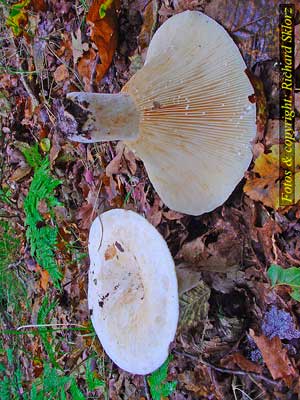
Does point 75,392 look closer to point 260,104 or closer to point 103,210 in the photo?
point 103,210

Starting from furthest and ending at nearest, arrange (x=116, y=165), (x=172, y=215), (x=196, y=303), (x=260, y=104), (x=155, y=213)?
(x=116, y=165), (x=155, y=213), (x=172, y=215), (x=196, y=303), (x=260, y=104)

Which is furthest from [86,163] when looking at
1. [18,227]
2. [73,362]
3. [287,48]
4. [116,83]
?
[287,48]

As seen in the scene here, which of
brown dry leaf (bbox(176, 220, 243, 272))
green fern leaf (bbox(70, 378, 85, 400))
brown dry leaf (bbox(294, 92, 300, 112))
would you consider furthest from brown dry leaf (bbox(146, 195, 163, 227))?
green fern leaf (bbox(70, 378, 85, 400))

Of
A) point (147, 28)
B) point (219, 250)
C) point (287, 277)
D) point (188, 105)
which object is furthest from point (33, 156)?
point (287, 277)

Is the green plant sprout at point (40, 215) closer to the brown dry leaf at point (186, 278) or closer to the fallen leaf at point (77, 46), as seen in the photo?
the fallen leaf at point (77, 46)

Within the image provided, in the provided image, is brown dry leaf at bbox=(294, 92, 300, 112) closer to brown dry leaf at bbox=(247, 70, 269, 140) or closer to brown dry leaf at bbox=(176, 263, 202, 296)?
brown dry leaf at bbox=(247, 70, 269, 140)

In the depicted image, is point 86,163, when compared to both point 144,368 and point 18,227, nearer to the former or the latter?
point 18,227

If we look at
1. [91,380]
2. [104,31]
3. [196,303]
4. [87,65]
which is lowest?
[91,380]
